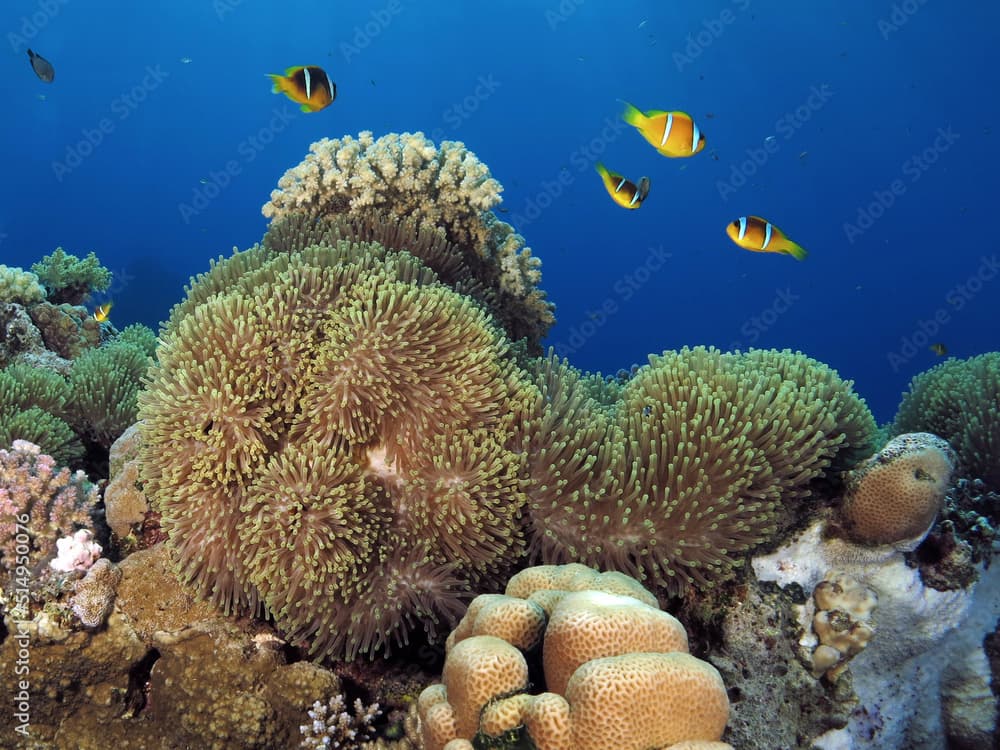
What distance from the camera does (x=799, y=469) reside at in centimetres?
300

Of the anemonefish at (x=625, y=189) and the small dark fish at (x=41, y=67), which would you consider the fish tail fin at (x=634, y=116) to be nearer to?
the anemonefish at (x=625, y=189)

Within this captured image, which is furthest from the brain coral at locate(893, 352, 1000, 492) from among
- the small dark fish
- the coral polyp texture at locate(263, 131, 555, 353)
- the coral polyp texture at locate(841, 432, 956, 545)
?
the small dark fish

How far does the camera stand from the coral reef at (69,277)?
794cm

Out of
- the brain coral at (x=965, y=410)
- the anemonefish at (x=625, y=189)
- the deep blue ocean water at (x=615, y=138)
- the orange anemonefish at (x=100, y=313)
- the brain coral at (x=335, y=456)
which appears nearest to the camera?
the brain coral at (x=335, y=456)

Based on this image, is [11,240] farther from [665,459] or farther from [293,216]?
[665,459]

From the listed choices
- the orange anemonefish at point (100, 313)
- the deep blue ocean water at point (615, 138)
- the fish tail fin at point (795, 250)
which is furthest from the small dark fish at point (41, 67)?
the deep blue ocean water at point (615, 138)

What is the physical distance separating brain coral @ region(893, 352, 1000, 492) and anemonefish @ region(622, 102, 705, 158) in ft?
8.45

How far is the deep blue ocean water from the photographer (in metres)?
44.8

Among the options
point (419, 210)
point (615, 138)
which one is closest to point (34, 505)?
point (419, 210)

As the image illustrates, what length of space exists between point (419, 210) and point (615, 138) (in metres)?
68.9

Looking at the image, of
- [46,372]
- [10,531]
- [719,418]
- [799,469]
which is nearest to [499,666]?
[719,418]

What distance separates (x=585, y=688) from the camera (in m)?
1.86

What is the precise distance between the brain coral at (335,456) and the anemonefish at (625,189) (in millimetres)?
3060

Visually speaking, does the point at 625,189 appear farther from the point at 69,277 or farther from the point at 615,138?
the point at 615,138
